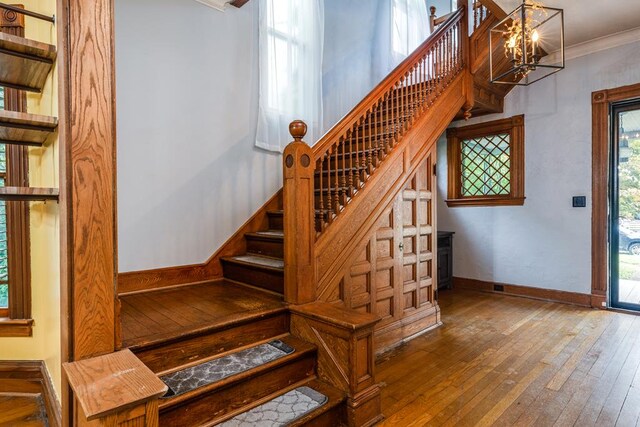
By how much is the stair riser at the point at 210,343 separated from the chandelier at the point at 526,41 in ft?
7.51

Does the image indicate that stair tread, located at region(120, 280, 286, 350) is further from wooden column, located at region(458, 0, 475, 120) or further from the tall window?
wooden column, located at region(458, 0, 475, 120)

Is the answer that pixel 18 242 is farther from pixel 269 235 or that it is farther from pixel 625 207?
pixel 625 207

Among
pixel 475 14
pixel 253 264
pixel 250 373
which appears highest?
pixel 475 14

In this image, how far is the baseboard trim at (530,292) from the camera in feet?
13.4

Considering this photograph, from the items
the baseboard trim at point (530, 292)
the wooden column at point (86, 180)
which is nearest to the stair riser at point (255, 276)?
the wooden column at point (86, 180)

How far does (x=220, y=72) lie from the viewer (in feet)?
10.2

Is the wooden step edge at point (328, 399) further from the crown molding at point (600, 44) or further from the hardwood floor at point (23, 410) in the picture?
the crown molding at point (600, 44)

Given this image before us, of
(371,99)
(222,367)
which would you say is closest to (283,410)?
(222,367)

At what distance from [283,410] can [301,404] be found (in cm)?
10

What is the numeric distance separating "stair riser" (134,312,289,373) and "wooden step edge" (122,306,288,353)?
16 mm

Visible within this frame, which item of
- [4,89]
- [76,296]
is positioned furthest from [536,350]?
[4,89]

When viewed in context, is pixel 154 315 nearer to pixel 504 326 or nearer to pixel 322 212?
pixel 322 212

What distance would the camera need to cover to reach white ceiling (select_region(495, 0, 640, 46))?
320cm

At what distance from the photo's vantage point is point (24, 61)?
4.96 feet
